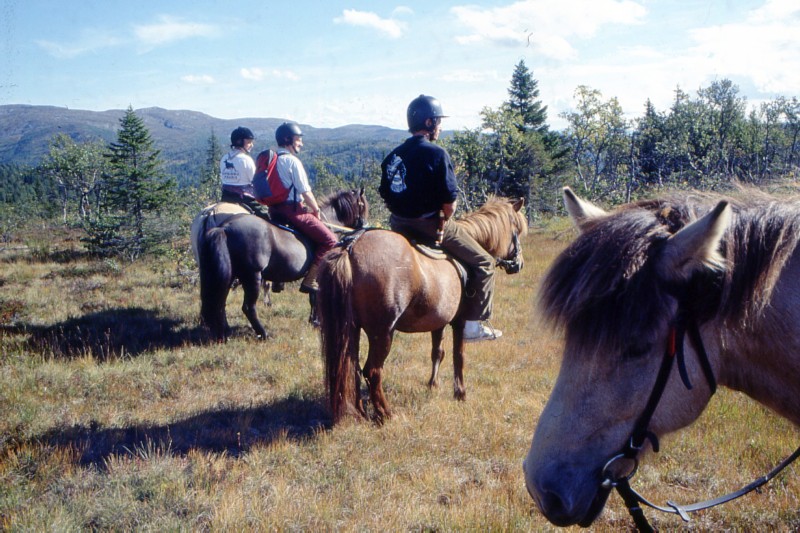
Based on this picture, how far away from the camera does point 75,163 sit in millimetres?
50406

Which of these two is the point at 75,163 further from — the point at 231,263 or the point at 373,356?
the point at 373,356

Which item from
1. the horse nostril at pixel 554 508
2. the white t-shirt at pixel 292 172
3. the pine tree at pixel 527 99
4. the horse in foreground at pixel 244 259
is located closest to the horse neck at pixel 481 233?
the white t-shirt at pixel 292 172

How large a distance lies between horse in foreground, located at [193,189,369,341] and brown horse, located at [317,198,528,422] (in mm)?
3548

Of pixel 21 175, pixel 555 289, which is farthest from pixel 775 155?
pixel 21 175

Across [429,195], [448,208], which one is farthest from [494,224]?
[429,195]

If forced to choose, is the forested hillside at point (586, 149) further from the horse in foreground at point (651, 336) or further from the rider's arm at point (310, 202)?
the horse in foreground at point (651, 336)

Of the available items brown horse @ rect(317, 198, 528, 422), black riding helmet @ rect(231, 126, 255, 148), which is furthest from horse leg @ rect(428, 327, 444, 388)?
black riding helmet @ rect(231, 126, 255, 148)

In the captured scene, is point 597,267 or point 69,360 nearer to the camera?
point 597,267

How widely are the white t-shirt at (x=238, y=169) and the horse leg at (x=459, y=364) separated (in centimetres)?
537

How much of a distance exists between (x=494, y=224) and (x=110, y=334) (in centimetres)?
634

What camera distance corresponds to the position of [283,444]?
4.50 metres

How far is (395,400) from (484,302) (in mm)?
1546

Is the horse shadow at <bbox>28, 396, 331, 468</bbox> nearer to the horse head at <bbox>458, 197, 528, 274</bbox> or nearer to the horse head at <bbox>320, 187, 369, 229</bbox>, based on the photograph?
the horse head at <bbox>458, 197, 528, 274</bbox>

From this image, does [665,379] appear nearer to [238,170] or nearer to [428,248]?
[428,248]
